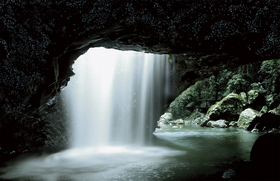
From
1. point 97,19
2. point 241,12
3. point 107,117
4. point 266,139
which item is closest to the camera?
point 241,12

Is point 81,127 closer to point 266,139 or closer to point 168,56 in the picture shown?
point 168,56

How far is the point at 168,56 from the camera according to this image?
8805 mm

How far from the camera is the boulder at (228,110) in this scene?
17.0 m

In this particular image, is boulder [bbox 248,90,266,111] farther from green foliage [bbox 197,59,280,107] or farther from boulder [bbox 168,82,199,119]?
boulder [bbox 168,82,199,119]

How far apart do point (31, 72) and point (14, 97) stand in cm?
59

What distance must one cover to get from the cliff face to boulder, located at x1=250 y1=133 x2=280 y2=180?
2.22 meters

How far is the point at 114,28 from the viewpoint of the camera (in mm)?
3588

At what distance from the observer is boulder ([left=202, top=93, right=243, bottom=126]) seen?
16953 millimetres

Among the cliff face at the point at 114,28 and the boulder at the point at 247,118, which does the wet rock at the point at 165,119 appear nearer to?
the boulder at the point at 247,118

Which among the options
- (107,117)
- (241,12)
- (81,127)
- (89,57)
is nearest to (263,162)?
(241,12)

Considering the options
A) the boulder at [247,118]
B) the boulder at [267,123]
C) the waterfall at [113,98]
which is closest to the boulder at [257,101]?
the boulder at [247,118]

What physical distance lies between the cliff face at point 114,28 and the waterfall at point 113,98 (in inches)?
247

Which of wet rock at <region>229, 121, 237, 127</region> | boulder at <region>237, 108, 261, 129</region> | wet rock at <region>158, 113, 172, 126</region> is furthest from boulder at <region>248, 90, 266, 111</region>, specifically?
wet rock at <region>158, 113, 172, 126</region>

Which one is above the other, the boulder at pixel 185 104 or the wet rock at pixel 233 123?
the boulder at pixel 185 104
